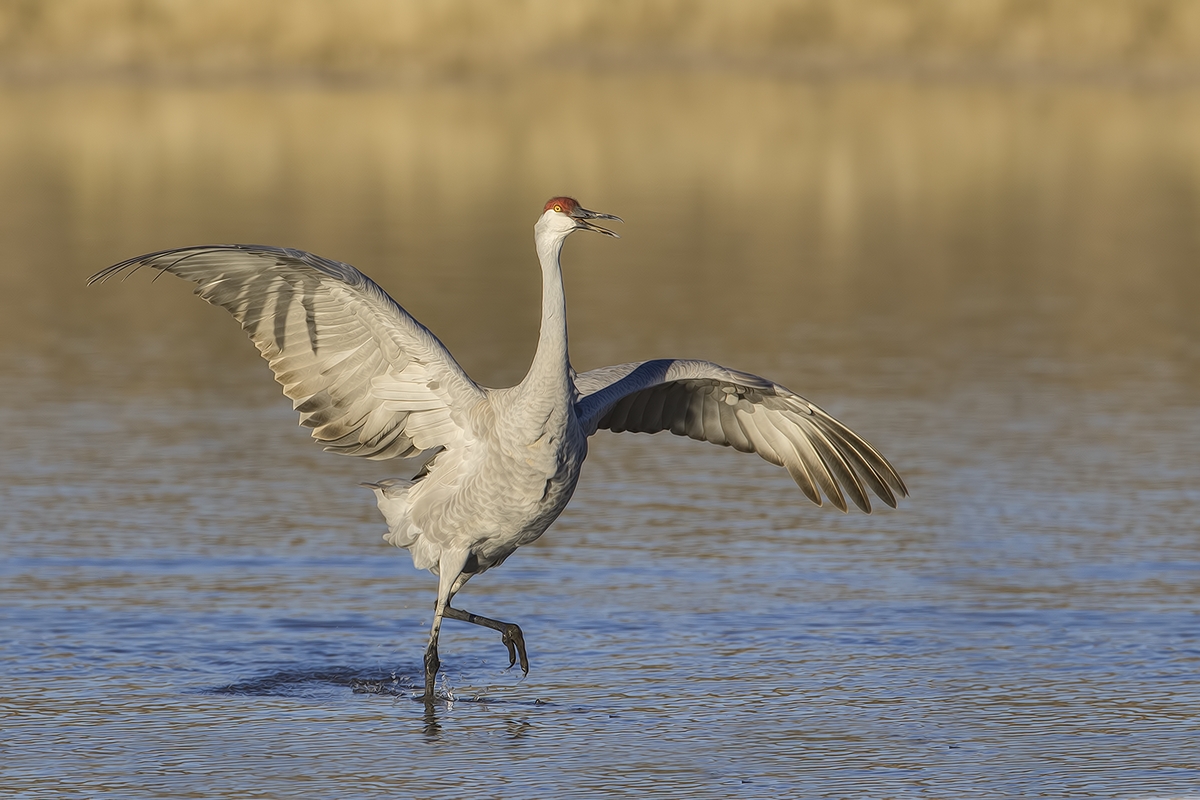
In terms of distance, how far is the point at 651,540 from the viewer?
10.8 meters

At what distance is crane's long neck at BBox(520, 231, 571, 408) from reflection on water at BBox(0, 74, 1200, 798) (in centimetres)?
120

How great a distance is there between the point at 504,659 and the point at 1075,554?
10.1ft

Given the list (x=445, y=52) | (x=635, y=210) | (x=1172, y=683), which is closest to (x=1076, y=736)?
(x=1172, y=683)

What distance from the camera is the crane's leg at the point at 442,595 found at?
8742 mm

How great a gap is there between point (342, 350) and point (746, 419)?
1.87m

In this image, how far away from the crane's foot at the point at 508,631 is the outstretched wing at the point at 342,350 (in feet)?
2.35

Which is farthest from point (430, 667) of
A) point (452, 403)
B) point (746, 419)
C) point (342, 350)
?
point (746, 419)

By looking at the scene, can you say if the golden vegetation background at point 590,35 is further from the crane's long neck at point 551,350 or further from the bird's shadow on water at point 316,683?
the crane's long neck at point 551,350

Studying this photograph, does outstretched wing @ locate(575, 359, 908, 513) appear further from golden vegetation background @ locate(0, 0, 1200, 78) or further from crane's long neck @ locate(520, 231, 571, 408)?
golden vegetation background @ locate(0, 0, 1200, 78)

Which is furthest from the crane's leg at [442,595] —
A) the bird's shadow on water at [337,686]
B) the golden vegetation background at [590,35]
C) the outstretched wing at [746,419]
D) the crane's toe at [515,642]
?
the golden vegetation background at [590,35]

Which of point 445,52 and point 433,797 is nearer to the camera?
point 433,797

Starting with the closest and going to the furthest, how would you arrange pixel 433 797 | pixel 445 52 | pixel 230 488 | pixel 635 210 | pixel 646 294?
pixel 433 797
pixel 230 488
pixel 646 294
pixel 635 210
pixel 445 52

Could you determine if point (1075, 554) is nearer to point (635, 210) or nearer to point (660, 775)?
point (660, 775)

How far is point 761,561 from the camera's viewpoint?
1051cm
